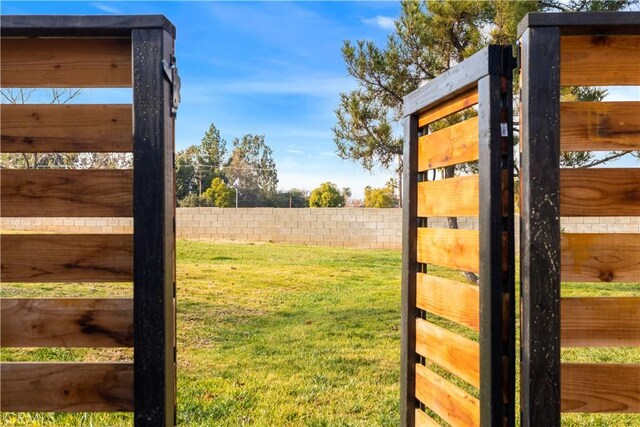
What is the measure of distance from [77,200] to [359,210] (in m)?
8.63

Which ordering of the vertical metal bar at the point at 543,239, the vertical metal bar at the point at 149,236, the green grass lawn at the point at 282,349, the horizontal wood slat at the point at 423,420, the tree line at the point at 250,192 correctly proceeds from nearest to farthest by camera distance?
1. the vertical metal bar at the point at 543,239
2. the vertical metal bar at the point at 149,236
3. the horizontal wood slat at the point at 423,420
4. the green grass lawn at the point at 282,349
5. the tree line at the point at 250,192

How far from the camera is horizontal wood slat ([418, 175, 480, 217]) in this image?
1.57 metres

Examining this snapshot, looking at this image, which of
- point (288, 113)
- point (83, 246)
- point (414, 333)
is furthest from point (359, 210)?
point (83, 246)

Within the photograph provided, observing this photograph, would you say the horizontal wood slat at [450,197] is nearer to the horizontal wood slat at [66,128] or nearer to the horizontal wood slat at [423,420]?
the horizontal wood slat at [423,420]

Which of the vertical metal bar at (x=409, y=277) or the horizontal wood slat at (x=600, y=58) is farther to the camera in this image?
the vertical metal bar at (x=409, y=277)

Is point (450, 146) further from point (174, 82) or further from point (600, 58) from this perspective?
point (174, 82)

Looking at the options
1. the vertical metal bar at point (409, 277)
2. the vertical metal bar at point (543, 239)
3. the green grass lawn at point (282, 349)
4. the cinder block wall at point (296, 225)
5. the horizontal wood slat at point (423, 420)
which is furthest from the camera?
the cinder block wall at point (296, 225)

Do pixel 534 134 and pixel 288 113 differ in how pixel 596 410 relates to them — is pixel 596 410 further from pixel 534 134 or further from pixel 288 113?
pixel 288 113

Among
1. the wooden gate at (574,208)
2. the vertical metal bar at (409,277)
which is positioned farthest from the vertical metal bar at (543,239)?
the vertical metal bar at (409,277)

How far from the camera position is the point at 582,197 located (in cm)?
143

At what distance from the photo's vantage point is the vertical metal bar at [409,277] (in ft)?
6.84

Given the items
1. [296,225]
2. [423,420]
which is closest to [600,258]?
[423,420]

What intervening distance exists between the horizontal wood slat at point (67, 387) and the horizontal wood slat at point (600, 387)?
1.32m

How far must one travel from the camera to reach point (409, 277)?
209 centimetres
